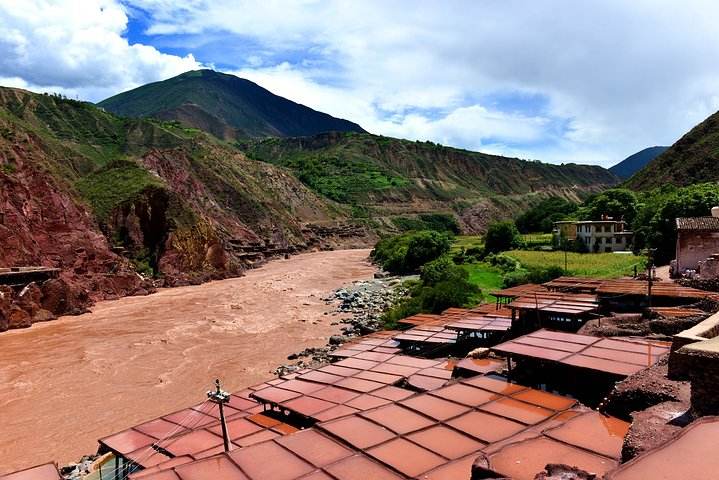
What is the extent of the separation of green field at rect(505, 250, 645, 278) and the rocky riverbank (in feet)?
41.4

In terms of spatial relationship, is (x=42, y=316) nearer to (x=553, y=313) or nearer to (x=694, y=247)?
(x=553, y=313)

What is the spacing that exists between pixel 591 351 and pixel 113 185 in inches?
2517

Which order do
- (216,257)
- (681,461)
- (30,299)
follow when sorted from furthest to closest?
(216,257)
(30,299)
(681,461)

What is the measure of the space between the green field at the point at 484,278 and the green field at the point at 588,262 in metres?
3.25

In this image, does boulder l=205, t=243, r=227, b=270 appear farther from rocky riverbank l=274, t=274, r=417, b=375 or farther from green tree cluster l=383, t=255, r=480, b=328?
green tree cluster l=383, t=255, r=480, b=328

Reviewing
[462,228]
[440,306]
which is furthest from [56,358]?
[462,228]

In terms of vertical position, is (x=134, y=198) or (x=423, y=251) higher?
(x=134, y=198)

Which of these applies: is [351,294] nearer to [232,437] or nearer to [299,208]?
[232,437]

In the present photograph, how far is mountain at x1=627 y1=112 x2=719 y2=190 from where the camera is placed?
6612 centimetres

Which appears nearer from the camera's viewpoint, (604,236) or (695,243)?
(695,243)

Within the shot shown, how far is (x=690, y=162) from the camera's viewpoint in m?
70.2

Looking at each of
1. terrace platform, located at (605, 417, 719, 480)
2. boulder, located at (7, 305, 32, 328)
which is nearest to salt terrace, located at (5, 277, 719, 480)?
terrace platform, located at (605, 417, 719, 480)

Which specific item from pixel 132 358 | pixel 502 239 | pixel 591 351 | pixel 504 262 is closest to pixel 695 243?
pixel 591 351

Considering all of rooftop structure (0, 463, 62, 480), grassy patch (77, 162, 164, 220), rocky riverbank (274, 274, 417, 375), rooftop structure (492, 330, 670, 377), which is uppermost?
grassy patch (77, 162, 164, 220)
